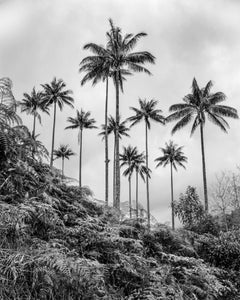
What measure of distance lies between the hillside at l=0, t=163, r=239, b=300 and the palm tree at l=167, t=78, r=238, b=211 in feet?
67.2

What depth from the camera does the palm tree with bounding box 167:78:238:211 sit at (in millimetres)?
25219

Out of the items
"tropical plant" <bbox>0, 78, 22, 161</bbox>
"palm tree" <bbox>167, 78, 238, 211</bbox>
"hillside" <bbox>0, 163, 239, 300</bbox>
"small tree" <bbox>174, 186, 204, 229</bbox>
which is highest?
"palm tree" <bbox>167, 78, 238, 211</bbox>

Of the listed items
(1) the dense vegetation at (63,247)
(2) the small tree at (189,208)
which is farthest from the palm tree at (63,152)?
(1) the dense vegetation at (63,247)

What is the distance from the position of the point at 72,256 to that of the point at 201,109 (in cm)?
2365

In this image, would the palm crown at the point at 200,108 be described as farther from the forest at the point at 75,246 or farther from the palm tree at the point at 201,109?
the forest at the point at 75,246

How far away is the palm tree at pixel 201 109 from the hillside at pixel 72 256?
20468 millimetres

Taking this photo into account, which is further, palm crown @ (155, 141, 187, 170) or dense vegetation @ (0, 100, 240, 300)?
palm crown @ (155, 141, 187, 170)

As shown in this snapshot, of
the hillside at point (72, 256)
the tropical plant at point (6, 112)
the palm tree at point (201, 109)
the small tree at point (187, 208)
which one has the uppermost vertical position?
the palm tree at point (201, 109)

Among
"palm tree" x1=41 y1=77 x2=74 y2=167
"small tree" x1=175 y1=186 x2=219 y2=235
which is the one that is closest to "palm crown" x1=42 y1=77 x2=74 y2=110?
"palm tree" x1=41 y1=77 x2=74 y2=167

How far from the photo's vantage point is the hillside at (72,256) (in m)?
3.05

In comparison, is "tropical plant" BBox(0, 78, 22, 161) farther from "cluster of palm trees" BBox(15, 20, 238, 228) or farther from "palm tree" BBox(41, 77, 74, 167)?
"palm tree" BBox(41, 77, 74, 167)

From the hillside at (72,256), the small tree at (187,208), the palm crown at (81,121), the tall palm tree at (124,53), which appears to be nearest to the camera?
the hillside at (72,256)

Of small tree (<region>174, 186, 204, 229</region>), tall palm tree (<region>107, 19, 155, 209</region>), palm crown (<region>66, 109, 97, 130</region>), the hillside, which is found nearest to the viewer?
the hillside

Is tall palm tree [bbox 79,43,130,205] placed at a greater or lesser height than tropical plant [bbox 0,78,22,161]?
greater
